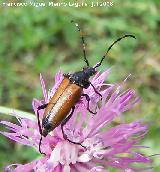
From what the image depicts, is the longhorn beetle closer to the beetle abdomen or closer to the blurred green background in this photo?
the beetle abdomen

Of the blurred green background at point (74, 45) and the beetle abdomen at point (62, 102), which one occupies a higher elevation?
the blurred green background at point (74, 45)

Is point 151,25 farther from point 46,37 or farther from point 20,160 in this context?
point 20,160

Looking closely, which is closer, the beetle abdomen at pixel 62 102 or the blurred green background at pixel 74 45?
the beetle abdomen at pixel 62 102

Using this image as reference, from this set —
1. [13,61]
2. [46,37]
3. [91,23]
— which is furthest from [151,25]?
[13,61]

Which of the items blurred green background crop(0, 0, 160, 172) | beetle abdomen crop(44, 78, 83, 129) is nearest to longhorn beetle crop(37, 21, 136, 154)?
beetle abdomen crop(44, 78, 83, 129)

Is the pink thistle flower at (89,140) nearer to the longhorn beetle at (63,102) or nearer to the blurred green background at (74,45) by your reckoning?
the longhorn beetle at (63,102)

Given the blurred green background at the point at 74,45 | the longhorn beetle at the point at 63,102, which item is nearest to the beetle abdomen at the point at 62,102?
the longhorn beetle at the point at 63,102
